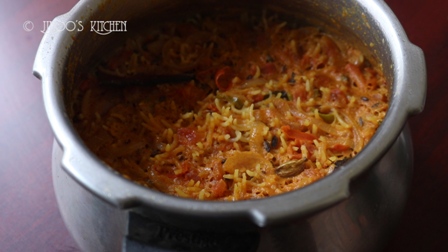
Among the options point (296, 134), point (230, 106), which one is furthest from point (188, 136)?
point (296, 134)

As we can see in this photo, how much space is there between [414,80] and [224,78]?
1.91 feet

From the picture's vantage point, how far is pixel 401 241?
1.51 m

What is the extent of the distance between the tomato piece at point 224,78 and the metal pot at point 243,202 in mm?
320

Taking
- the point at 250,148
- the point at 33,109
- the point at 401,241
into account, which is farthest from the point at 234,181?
the point at 33,109

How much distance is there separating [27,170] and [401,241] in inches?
39.8

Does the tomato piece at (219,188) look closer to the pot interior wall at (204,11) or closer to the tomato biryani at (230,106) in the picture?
the tomato biryani at (230,106)

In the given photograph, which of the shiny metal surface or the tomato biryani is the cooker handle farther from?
the tomato biryani

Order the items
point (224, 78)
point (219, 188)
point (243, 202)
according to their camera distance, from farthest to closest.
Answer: point (224, 78) → point (219, 188) → point (243, 202)

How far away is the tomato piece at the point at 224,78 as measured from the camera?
1.62m

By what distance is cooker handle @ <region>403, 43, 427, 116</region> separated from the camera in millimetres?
1140

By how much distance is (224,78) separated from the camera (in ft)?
5.36

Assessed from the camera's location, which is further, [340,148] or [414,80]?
[340,148]

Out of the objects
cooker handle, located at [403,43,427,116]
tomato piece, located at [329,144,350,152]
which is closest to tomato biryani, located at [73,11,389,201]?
tomato piece, located at [329,144,350,152]

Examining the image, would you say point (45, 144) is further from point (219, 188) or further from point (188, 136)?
point (219, 188)
